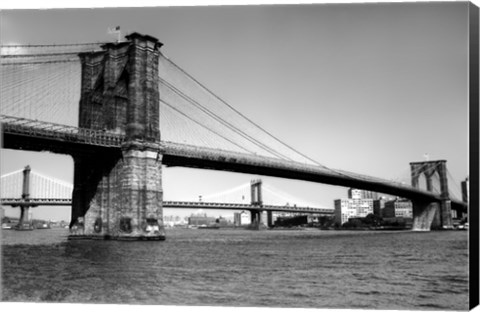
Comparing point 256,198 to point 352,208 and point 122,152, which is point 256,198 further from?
point 122,152

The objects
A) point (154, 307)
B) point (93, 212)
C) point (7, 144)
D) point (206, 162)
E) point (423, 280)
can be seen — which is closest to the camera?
point (154, 307)

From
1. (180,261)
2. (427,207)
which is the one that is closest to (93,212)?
(180,261)

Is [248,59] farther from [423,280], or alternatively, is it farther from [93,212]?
[93,212]

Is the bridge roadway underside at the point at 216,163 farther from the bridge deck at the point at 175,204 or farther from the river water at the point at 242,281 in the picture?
the river water at the point at 242,281

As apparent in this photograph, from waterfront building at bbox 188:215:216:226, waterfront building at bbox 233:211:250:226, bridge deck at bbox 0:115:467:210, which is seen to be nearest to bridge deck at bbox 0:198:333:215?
bridge deck at bbox 0:115:467:210

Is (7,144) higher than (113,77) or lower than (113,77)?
lower
